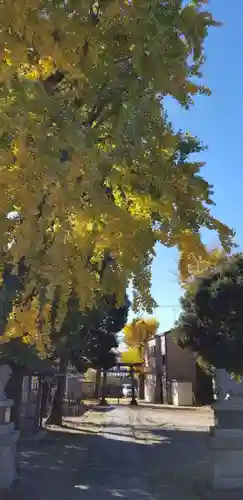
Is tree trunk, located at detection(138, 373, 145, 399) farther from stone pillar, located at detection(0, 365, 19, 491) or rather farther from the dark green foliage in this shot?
stone pillar, located at detection(0, 365, 19, 491)

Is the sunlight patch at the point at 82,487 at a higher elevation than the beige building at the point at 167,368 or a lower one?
lower

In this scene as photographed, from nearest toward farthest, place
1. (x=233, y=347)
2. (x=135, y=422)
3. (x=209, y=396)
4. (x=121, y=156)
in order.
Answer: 1. (x=121, y=156)
2. (x=233, y=347)
3. (x=135, y=422)
4. (x=209, y=396)

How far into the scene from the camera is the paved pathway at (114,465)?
7.47 meters

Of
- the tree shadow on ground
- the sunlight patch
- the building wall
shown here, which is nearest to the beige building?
the building wall

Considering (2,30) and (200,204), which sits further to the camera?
(200,204)

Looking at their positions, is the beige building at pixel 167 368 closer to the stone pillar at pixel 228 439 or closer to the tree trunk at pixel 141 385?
the tree trunk at pixel 141 385

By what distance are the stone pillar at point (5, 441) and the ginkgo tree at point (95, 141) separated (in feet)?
15.9

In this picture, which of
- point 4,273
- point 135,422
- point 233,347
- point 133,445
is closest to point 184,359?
point 135,422

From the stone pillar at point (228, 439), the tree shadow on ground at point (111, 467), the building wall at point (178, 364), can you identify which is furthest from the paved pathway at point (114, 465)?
the building wall at point (178, 364)

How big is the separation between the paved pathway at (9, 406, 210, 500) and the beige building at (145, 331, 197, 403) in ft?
66.6

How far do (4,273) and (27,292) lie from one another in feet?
0.81

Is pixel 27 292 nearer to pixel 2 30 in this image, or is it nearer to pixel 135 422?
pixel 2 30

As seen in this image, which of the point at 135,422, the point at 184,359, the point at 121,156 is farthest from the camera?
the point at 184,359

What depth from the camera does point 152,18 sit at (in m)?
2.52
